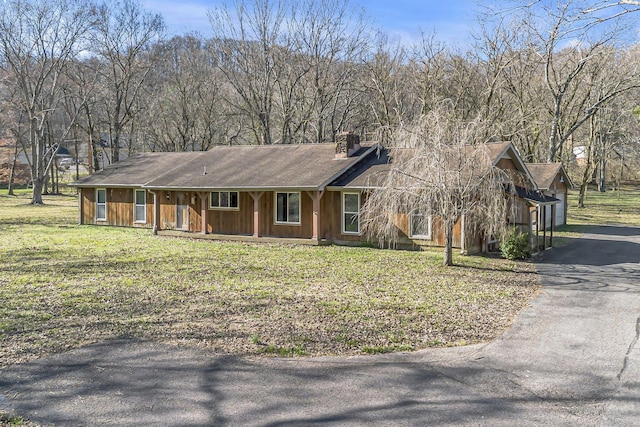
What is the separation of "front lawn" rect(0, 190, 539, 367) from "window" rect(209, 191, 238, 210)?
3462 mm

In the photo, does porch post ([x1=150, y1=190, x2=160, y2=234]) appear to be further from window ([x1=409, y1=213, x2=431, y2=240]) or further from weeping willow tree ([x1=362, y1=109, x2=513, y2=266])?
weeping willow tree ([x1=362, y1=109, x2=513, y2=266])

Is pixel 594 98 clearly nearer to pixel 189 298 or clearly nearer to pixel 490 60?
pixel 490 60

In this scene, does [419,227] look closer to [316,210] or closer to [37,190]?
Result: [316,210]

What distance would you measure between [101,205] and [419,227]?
651 inches

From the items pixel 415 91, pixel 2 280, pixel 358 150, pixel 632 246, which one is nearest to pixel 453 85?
pixel 415 91

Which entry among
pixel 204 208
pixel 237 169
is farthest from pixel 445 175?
pixel 204 208

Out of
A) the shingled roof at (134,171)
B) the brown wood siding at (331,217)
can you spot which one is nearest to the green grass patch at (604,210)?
the brown wood siding at (331,217)

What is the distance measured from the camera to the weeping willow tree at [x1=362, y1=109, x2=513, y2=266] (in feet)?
44.8

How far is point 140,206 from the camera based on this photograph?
2512 centimetres

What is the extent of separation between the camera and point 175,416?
5.24 metres

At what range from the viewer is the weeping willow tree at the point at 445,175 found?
1364cm

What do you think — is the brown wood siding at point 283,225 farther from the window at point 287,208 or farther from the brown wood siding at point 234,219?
the brown wood siding at point 234,219

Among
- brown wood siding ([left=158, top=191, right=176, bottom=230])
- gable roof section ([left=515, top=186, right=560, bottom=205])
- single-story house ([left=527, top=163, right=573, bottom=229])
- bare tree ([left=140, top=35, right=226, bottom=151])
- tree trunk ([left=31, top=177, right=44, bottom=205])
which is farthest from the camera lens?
bare tree ([left=140, top=35, right=226, bottom=151])

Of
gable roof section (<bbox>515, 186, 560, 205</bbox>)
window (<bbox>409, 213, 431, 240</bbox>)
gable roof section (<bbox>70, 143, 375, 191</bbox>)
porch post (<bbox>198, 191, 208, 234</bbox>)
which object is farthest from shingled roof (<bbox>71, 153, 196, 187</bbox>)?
gable roof section (<bbox>515, 186, 560, 205</bbox>)
